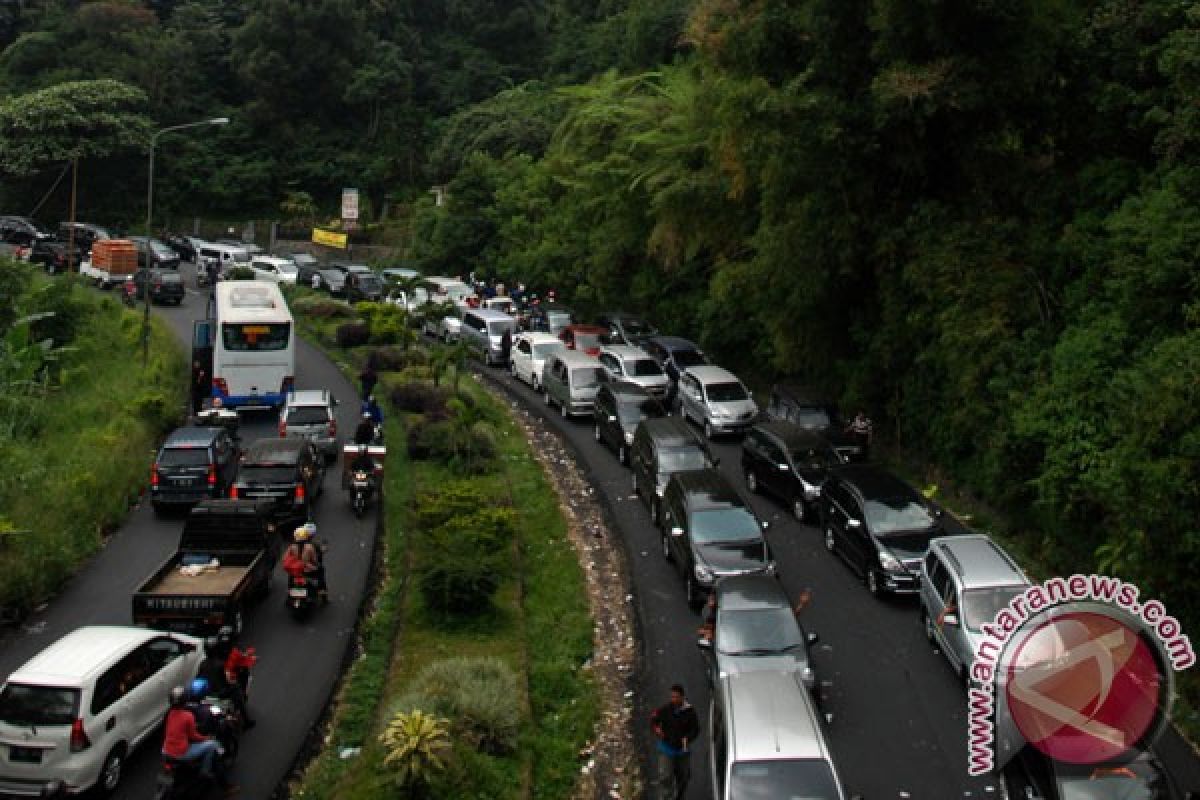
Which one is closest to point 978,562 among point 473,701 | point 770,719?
point 770,719

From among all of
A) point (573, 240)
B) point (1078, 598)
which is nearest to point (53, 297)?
point (573, 240)

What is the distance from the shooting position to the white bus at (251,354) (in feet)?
→ 99.0

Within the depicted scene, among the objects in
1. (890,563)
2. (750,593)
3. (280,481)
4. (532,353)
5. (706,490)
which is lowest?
(280,481)

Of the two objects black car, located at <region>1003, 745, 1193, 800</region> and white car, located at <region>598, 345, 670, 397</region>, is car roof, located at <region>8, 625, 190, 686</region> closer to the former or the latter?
black car, located at <region>1003, 745, 1193, 800</region>

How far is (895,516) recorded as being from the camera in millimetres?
19422

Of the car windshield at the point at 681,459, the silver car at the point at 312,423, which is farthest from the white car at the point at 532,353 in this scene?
the car windshield at the point at 681,459

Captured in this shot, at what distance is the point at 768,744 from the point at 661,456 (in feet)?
40.0

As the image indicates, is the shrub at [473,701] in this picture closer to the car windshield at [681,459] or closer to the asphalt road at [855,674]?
the asphalt road at [855,674]

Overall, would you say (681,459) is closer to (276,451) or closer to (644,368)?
(276,451)

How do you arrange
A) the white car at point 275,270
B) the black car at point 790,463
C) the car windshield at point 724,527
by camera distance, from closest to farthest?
1. the car windshield at point 724,527
2. the black car at point 790,463
3. the white car at point 275,270

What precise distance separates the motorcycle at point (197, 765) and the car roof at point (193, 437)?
421 inches

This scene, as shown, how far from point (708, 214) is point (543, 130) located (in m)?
29.8

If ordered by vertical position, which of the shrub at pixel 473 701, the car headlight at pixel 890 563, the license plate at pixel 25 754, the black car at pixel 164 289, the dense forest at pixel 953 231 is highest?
the dense forest at pixel 953 231

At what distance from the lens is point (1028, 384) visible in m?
20.0
